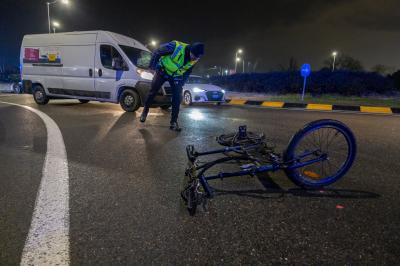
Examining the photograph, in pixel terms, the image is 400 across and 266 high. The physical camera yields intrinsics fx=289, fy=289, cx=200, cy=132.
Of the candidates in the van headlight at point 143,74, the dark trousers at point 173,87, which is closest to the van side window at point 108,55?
the van headlight at point 143,74

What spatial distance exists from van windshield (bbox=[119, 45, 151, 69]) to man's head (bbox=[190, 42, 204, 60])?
375 cm

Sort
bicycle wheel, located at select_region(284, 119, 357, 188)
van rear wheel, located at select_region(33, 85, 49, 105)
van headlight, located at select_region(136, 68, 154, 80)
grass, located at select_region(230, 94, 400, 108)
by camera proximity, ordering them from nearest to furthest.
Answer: bicycle wheel, located at select_region(284, 119, 357, 188), van headlight, located at select_region(136, 68, 154, 80), van rear wheel, located at select_region(33, 85, 49, 105), grass, located at select_region(230, 94, 400, 108)

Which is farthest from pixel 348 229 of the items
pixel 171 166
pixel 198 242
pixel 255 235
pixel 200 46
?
pixel 200 46

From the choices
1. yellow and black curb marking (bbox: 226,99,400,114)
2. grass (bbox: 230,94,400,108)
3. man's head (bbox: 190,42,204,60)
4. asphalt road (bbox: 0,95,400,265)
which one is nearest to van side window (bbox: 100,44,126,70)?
man's head (bbox: 190,42,204,60)

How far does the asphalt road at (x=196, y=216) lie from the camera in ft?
6.03

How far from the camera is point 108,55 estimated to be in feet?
29.8

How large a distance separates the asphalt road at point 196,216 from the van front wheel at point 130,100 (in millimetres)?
4619

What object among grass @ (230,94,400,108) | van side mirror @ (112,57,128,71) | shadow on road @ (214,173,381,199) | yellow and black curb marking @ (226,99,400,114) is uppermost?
van side mirror @ (112,57,128,71)

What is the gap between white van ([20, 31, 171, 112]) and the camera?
29.0 feet

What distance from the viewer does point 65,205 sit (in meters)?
2.48

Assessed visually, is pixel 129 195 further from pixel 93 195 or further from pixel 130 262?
pixel 130 262

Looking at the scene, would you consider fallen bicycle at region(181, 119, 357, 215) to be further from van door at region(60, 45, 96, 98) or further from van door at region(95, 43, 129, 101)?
van door at region(60, 45, 96, 98)

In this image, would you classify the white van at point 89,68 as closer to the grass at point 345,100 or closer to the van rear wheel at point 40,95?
the van rear wheel at point 40,95

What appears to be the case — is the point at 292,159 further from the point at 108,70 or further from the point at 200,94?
the point at 200,94
